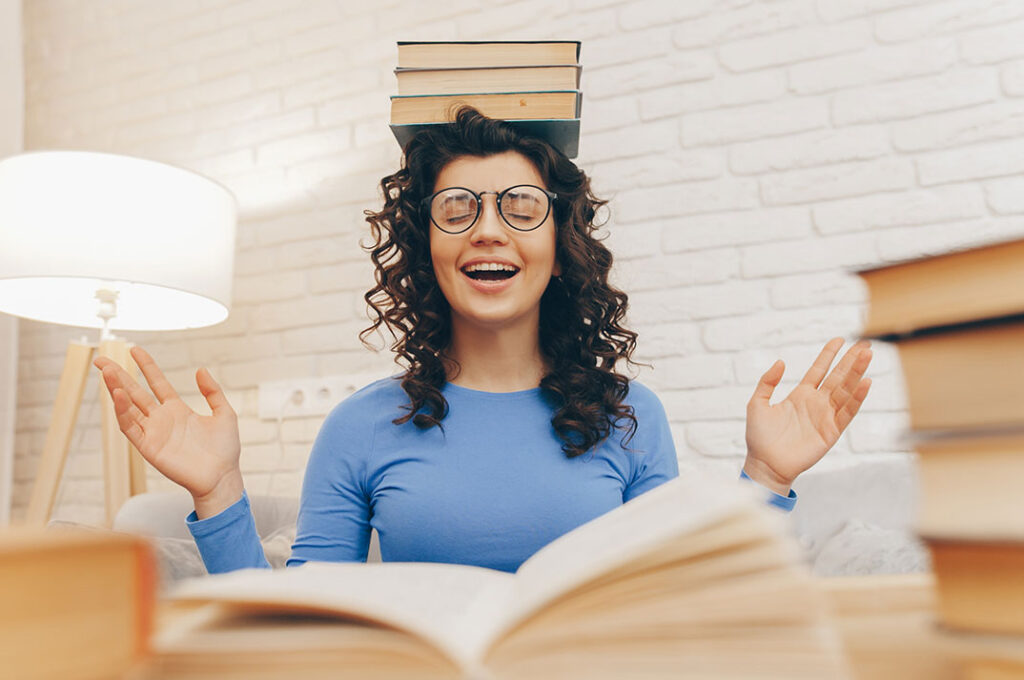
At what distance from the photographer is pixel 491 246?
1.07 meters

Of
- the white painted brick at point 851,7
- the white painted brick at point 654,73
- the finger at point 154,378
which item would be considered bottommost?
the finger at point 154,378

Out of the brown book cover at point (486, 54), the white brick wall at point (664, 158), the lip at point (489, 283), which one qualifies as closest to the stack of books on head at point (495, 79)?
the brown book cover at point (486, 54)

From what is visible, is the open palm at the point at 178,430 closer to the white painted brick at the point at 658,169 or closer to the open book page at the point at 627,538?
the open book page at the point at 627,538

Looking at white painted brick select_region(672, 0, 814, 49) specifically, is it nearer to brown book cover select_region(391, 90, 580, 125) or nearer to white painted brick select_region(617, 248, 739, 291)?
white painted brick select_region(617, 248, 739, 291)

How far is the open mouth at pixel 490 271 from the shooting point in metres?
1.07

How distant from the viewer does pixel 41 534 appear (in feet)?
0.82

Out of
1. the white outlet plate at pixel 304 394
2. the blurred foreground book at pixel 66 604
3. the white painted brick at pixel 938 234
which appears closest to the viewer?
the blurred foreground book at pixel 66 604

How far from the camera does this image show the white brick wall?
5.47ft

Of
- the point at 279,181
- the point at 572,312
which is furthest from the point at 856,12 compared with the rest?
the point at 279,181

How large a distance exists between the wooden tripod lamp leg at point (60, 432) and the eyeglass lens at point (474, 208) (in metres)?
1.34

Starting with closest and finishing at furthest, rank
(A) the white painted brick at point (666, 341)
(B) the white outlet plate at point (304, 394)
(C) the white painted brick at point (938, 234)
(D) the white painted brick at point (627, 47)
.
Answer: (C) the white painted brick at point (938, 234), (A) the white painted brick at point (666, 341), (D) the white painted brick at point (627, 47), (B) the white outlet plate at point (304, 394)

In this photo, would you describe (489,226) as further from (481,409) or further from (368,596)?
(368,596)

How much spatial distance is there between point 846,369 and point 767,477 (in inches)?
6.1

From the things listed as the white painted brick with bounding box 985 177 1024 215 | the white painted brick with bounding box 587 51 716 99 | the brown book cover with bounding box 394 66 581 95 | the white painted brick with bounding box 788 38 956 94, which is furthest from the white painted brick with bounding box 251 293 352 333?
the white painted brick with bounding box 985 177 1024 215
